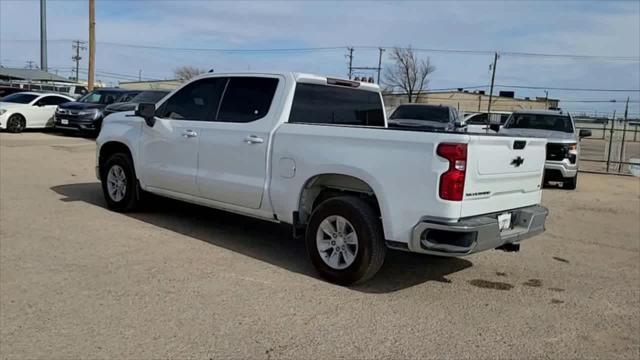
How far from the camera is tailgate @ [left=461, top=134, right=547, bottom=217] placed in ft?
15.3

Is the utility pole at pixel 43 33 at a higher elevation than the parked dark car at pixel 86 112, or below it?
higher

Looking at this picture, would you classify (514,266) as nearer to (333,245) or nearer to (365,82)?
(333,245)

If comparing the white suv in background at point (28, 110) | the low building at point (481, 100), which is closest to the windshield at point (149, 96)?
the white suv in background at point (28, 110)

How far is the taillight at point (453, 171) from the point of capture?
4512 mm

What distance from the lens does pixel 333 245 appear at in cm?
531

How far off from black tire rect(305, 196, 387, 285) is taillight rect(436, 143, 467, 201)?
714mm

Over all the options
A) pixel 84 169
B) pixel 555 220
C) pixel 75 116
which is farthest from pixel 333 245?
pixel 75 116

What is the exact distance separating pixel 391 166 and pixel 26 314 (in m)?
3.01

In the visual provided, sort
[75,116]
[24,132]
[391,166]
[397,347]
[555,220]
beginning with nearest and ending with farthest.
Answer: [397,347]
[391,166]
[555,220]
[75,116]
[24,132]

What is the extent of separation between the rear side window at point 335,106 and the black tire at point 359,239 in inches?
45.5

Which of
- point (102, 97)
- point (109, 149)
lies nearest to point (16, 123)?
point (102, 97)

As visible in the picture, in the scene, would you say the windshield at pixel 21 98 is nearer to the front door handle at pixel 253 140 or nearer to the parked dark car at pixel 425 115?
the parked dark car at pixel 425 115

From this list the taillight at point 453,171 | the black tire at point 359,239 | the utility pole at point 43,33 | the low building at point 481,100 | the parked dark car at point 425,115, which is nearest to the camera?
the taillight at point 453,171

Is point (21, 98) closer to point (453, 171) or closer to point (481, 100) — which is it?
point (453, 171)
